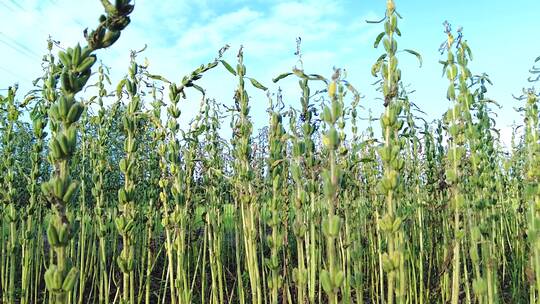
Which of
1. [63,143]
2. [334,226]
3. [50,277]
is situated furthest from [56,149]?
[334,226]

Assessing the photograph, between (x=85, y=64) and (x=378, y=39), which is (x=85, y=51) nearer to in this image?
(x=85, y=64)

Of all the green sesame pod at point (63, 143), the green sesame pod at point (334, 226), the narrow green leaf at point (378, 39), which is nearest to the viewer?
the green sesame pod at point (63, 143)

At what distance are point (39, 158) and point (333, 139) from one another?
2297 mm

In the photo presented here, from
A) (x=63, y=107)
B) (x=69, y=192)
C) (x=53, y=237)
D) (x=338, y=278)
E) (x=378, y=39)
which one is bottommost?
(x=338, y=278)

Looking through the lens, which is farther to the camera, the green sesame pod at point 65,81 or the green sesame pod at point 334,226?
the green sesame pod at point 334,226

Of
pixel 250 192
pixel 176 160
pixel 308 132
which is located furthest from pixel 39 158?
pixel 308 132

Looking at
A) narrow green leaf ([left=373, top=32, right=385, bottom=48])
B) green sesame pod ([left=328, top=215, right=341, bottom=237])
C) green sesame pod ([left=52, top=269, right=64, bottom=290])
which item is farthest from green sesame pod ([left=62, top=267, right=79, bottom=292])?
narrow green leaf ([left=373, top=32, right=385, bottom=48])

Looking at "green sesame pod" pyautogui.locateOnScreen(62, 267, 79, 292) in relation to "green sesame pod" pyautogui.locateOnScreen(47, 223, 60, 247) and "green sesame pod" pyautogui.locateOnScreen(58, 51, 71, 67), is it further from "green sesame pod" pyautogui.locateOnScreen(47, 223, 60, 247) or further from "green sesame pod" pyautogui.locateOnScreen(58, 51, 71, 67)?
"green sesame pod" pyautogui.locateOnScreen(58, 51, 71, 67)

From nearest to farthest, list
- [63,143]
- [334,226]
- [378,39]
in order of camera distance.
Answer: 1. [63,143]
2. [334,226]
3. [378,39]

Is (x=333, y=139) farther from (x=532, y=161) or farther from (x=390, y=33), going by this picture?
(x=532, y=161)

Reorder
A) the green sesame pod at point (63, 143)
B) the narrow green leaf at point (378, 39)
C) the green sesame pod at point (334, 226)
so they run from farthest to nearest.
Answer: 1. the narrow green leaf at point (378, 39)
2. the green sesame pod at point (334, 226)
3. the green sesame pod at point (63, 143)

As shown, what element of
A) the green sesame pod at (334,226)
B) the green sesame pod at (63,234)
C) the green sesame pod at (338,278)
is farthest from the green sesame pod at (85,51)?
the green sesame pod at (338,278)

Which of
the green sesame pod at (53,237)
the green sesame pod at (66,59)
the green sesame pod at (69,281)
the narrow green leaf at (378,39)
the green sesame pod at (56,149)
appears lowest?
the green sesame pod at (69,281)

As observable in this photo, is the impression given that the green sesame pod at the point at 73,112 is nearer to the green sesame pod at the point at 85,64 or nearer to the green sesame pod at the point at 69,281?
the green sesame pod at the point at 85,64
